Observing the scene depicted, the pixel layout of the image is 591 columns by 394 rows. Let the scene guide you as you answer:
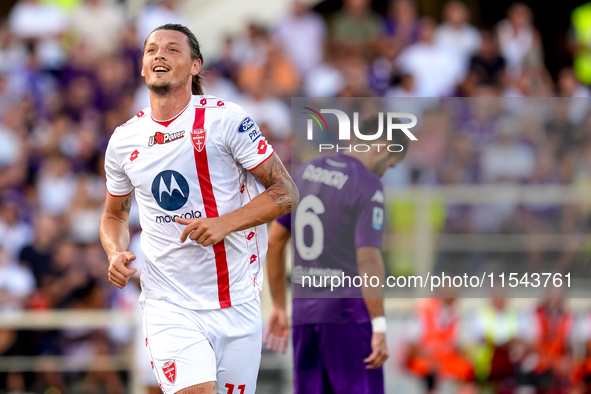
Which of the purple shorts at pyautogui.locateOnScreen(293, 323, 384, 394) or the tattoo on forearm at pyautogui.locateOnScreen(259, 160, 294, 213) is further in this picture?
the purple shorts at pyautogui.locateOnScreen(293, 323, 384, 394)

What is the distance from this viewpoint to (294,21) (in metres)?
14.4

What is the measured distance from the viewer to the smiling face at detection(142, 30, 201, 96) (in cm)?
493

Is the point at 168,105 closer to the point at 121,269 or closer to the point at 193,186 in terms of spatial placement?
the point at 193,186

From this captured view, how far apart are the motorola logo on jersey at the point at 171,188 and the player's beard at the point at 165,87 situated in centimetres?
44

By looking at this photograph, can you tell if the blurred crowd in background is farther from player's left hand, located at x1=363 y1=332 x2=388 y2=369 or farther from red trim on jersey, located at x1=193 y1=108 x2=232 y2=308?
red trim on jersey, located at x1=193 y1=108 x2=232 y2=308

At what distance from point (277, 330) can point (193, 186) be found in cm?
174

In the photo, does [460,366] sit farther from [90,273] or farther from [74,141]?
[74,141]

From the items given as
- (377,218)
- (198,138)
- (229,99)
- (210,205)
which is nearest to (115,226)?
(210,205)

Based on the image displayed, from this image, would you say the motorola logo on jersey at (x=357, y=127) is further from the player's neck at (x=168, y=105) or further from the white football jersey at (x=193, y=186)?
the player's neck at (x=168, y=105)

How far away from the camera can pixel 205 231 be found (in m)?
4.64

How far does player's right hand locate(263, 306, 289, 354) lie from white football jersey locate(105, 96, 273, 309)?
122cm

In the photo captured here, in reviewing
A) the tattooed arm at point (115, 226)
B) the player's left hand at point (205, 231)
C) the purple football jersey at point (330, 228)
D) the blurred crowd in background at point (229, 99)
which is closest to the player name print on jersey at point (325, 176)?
the purple football jersey at point (330, 228)

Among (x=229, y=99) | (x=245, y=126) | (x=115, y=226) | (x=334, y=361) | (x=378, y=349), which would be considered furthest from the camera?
(x=229, y=99)

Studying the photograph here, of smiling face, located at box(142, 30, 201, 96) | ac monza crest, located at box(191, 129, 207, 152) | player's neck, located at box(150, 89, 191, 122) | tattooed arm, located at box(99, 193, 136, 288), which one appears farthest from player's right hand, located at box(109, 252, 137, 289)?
smiling face, located at box(142, 30, 201, 96)
